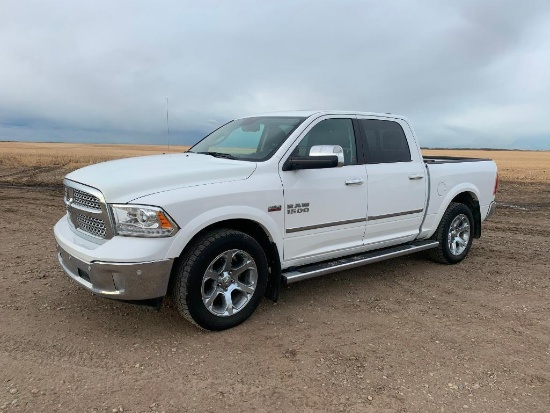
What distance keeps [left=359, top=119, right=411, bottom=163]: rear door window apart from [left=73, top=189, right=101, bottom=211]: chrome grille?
9.29 ft

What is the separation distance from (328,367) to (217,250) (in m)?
1.27

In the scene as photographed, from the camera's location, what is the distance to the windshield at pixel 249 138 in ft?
14.6

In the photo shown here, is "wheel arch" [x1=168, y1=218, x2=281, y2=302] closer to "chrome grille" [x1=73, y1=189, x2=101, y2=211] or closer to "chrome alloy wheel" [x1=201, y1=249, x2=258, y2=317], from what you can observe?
"chrome alloy wheel" [x1=201, y1=249, x2=258, y2=317]

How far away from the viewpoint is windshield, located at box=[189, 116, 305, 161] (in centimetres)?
445

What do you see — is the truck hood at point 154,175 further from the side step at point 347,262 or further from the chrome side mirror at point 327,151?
the side step at point 347,262

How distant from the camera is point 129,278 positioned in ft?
11.3

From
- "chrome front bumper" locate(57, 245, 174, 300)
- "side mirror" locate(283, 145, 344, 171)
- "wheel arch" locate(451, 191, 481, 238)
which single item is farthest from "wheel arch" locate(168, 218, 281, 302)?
"wheel arch" locate(451, 191, 481, 238)

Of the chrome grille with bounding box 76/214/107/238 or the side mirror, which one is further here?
the side mirror

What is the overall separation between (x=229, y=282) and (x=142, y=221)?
0.95 m

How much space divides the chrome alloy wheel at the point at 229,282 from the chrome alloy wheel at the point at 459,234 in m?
3.29

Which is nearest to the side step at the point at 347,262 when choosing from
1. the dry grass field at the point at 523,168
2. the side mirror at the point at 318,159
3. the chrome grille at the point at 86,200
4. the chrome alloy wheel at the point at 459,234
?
the chrome alloy wheel at the point at 459,234

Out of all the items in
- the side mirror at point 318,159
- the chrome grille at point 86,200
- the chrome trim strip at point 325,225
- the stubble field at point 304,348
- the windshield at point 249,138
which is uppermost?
the windshield at point 249,138

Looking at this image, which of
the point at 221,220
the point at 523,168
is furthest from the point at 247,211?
the point at 523,168

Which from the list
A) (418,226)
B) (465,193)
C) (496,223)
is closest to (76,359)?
(418,226)
